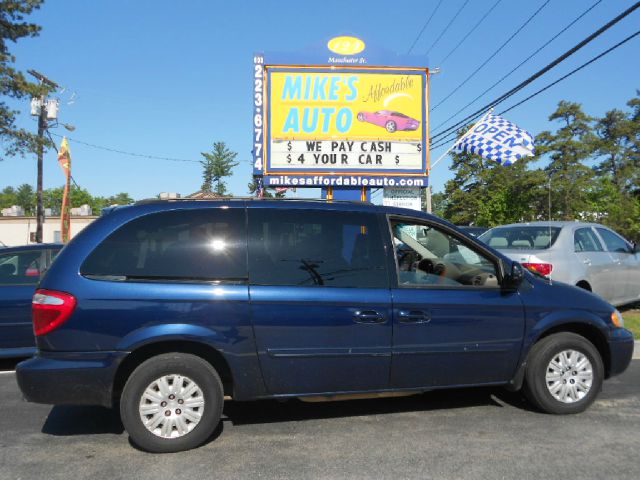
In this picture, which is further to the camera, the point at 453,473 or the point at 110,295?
the point at 110,295

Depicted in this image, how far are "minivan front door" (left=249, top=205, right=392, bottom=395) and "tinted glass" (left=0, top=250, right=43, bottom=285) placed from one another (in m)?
3.74

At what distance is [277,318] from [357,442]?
1.12 m

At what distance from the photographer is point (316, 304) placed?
413cm

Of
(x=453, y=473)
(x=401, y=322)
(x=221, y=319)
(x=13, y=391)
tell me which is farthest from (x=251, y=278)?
(x=13, y=391)

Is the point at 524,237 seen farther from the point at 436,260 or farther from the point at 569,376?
the point at 569,376

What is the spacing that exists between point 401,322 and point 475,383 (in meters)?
0.91

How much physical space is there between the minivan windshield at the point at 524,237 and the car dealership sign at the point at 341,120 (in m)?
3.99

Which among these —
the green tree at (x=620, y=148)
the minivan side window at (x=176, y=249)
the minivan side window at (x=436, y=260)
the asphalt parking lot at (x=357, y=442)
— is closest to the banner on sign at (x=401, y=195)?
the minivan side window at (x=436, y=260)

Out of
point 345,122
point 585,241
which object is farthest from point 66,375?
point 345,122

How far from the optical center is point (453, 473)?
11.8 feet

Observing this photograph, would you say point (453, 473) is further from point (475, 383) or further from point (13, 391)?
point (13, 391)

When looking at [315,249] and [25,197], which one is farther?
[25,197]

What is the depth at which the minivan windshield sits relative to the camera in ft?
26.2

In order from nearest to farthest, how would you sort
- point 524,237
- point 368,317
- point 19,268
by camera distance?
point 368,317 < point 19,268 < point 524,237
